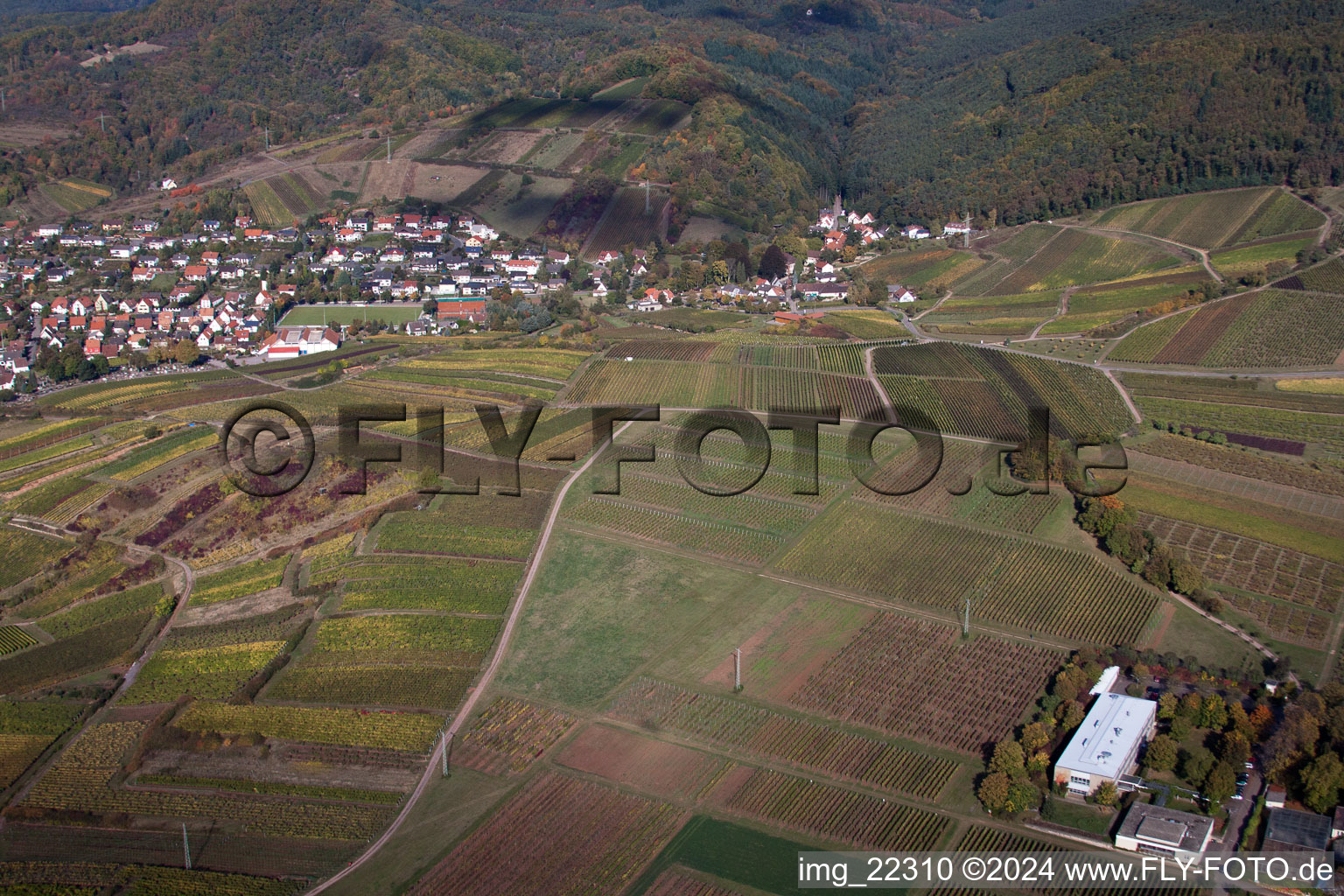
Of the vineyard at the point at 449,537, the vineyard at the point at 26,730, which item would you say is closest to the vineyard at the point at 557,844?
the vineyard at the point at 26,730

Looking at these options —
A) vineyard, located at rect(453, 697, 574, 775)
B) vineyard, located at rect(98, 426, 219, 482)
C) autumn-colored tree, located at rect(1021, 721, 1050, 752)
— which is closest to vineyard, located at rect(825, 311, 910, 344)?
vineyard, located at rect(98, 426, 219, 482)

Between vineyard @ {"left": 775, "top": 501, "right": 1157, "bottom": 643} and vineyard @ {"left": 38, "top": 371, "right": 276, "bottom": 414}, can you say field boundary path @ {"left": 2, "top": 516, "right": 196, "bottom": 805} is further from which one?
vineyard @ {"left": 775, "top": 501, "right": 1157, "bottom": 643}

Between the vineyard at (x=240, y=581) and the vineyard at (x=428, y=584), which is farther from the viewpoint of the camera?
the vineyard at (x=240, y=581)

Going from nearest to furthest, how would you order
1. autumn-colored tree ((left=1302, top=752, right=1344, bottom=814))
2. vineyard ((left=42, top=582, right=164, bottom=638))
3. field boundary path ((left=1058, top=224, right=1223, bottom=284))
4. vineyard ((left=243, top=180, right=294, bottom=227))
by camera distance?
autumn-colored tree ((left=1302, top=752, right=1344, bottom=814)) < vineyard ((left=42, top=582, right=164, bottom=638)) < field boundary path ((left=1058, top=224, right=1223, bottom=284)) < vineyard ((left=243, top=180, right=294, bottom=227))

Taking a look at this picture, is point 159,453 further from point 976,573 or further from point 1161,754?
point 1161,754

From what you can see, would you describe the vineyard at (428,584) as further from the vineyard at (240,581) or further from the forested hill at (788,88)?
the forested hill at (788,88)

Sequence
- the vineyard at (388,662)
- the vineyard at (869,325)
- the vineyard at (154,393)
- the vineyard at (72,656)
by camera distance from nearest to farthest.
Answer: the vineyard at (388,662) → the vineyard at (72,656) → the vineyard at (154,393) → the vineyard at (869,325)

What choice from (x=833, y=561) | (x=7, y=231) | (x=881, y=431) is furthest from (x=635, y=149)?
(x=833, y=561)
